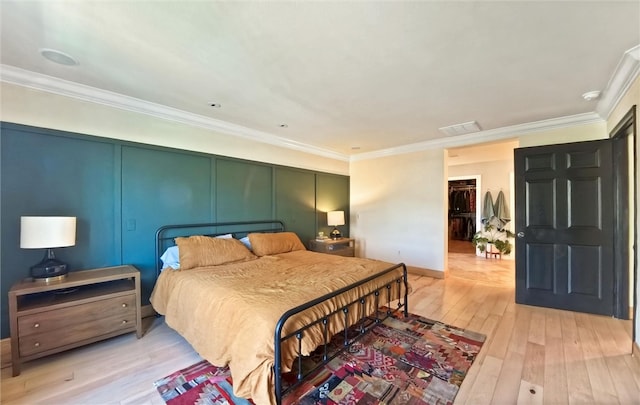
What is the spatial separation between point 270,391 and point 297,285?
864 mm

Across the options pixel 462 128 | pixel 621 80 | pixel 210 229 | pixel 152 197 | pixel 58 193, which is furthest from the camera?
pixel 462 128

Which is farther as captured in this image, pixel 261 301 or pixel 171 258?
pixel 171 258

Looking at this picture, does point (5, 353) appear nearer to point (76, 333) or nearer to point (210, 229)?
point (76, 333)

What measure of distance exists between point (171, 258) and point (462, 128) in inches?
173

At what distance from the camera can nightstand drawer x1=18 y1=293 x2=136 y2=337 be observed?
2133 millimetres

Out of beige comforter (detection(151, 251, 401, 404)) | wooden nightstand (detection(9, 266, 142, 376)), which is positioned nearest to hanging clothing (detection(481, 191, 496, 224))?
beige comforter (detection(151, 251, 401, 404))

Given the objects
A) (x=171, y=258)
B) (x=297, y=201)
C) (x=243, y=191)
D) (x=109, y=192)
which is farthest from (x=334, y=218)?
(x=109, y=192)

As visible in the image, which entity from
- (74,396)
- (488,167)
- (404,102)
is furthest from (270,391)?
(488,167)

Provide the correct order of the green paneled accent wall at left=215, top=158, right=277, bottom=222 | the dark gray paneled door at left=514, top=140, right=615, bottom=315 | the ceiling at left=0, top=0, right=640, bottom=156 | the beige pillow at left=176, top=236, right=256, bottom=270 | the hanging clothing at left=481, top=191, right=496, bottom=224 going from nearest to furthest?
the ceiling at left=0, top=0, right=640, bottom=156 < the beige pillow at left=176, top=236, right=256, bottom=270 < the dark gray paneled door at left=514, top=140, right=615, bottom=315 < the green paneled accent wall at left=215, top=158, right=277, bottom=222 < the hanging clothing at left=481, top=191, right=496, bottom=224

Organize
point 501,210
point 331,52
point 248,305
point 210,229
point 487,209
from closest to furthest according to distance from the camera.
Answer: point 248,305
point 331,52
point 210,229
point 501,210
point 487,209

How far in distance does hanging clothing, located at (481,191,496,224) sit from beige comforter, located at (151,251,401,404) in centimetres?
522

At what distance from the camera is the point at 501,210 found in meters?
6.76

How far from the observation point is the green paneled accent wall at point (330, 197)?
17.9 feet

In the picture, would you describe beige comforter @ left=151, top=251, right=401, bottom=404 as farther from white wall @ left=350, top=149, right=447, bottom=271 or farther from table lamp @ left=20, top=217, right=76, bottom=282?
white wall @ left=350, top=149, right=447, bottom=271
